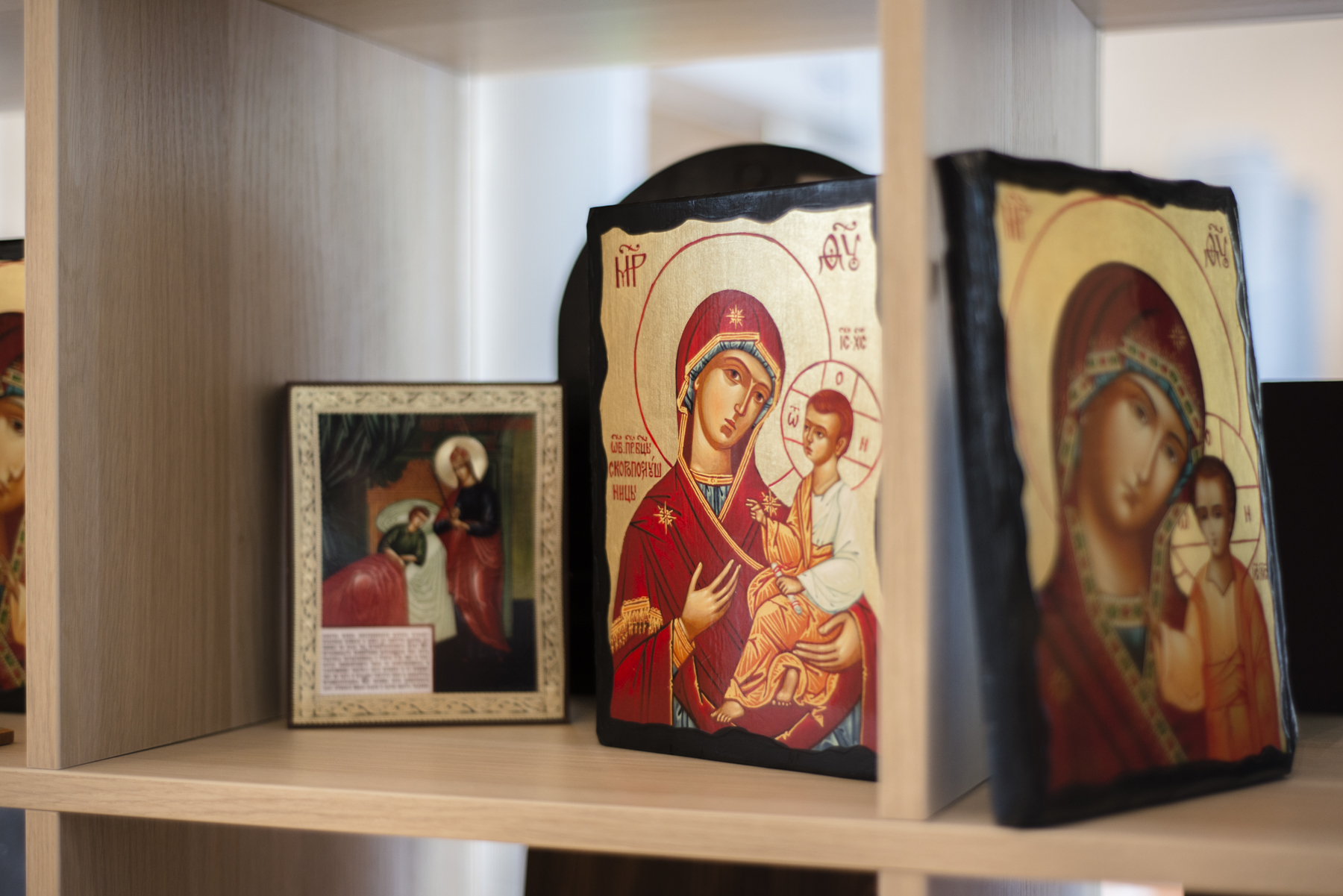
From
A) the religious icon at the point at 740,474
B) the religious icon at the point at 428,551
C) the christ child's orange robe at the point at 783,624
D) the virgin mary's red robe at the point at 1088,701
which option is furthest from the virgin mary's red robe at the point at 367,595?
the virgin mary's red robe at the point at 1088,701

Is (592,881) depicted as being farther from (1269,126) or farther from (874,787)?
(1269,126)

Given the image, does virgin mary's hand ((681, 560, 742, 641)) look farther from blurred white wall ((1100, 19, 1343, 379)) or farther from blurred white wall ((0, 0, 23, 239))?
blurred white wall ((0, 0, 23, 239))

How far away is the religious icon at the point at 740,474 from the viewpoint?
74 centimetres

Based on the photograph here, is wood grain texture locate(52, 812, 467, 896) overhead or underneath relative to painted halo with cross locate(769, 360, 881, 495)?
underneath

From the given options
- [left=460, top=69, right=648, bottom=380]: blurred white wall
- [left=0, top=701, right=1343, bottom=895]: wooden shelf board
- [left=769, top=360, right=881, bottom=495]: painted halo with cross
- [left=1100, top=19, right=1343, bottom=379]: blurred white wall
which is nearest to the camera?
[left=0, top=701, right=1343, bottom=895]: wooden shelf board

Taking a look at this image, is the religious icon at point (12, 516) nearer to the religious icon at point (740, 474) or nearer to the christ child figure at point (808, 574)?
the religious icon at point (740, 474)

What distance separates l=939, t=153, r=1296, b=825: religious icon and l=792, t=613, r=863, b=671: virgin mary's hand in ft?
0.47

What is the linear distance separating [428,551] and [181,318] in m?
0.24

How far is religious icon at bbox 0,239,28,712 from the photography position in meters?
0.94

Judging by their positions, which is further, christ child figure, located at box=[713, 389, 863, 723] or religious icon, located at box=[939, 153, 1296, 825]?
christ child figure, located at box=[713, 389, 863, 723]

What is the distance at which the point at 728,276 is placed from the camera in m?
0.79

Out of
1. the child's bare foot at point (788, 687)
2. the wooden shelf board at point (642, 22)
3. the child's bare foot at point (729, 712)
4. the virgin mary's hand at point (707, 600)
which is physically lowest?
the child's bare foot at point (729, 712)

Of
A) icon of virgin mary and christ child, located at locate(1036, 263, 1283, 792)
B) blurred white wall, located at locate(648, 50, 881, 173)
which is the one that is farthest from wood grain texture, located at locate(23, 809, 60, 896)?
blurred white wall, located at locate(648, 50, 881, 173)

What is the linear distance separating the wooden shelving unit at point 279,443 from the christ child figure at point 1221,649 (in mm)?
39
